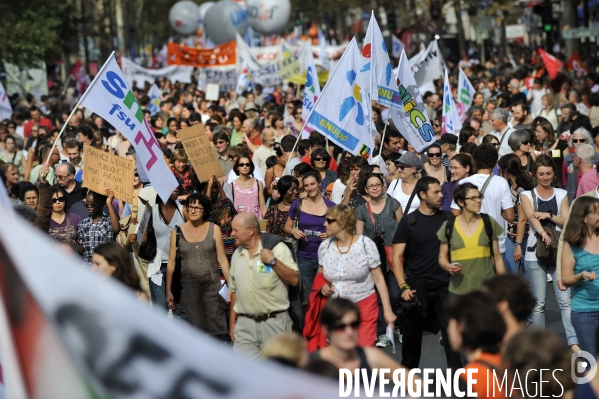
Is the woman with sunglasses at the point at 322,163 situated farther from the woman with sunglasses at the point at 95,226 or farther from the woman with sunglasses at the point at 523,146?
the woman with sunglasses at the point at 95,226

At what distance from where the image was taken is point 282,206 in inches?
376

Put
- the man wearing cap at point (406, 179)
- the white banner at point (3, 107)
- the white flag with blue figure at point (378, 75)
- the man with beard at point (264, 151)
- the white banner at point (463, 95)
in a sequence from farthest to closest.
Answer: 1. the white banner at point (3, 107)
2. the white banner at point (463, 95)
3. the man with beard at point (264, 151)
4. the white flag with blue figure at point (378, 75)
5. the man wearing cap at point (406, 179)

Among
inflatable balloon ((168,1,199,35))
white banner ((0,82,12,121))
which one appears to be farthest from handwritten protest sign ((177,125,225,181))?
inflatable balloon ((168,1,199,35))

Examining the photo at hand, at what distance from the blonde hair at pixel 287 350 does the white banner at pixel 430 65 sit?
15.5 meters

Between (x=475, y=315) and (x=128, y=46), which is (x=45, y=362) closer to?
(x=475, y=315)

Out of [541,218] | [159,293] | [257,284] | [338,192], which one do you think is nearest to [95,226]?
[159,293]

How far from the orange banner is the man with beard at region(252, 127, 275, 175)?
1379 cm

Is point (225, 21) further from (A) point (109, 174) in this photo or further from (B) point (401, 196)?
(A) point (109, 174)

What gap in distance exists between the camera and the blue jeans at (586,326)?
704cm

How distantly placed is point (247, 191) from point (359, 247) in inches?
128

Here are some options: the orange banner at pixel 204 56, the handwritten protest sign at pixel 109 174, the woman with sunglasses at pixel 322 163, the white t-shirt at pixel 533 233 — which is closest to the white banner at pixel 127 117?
the handwritten protest sign at pixel 109 174

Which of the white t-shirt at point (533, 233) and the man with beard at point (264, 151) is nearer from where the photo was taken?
the white t-shirt at point (533, 233)

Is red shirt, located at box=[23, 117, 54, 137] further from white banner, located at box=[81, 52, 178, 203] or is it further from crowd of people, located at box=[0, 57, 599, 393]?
white banner, located at box=[81, 52, 178, 203]

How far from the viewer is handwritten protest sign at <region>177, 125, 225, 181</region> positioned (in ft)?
33.1
